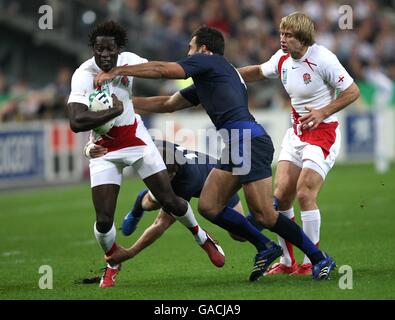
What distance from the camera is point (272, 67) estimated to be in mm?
9594

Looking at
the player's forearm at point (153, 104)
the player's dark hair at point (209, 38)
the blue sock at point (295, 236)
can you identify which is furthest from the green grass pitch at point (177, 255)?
the player's dark hair at point (209, 38)

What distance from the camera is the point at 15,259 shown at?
1143 centimetres

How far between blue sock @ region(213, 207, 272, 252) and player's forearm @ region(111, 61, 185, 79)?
1369 mm

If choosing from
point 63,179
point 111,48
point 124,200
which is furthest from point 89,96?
Answer: point 63,179

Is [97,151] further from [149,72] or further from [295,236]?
[295,236]

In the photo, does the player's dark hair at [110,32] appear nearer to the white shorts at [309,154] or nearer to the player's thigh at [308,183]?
the white shorts at [309,154]

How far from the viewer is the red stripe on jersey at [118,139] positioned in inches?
351

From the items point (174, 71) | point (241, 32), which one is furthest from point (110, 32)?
point (241, 32)

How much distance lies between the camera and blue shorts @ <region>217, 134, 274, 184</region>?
8.65 m

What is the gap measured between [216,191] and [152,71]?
4.14 feet

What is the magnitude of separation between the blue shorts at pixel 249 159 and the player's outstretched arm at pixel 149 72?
2.79 ft
